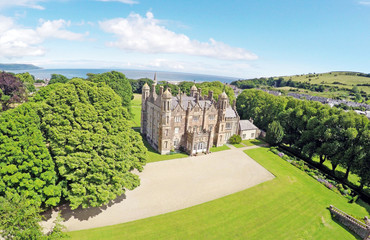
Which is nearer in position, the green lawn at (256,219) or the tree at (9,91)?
the green lawn at (256,219)

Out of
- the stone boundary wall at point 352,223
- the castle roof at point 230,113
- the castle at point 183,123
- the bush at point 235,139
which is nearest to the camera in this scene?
the stone boundary wall at point 352,223

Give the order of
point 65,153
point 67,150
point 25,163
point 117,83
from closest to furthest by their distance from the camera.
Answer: point 25,163 → point 65,153 → point 67,150 → point 117,83

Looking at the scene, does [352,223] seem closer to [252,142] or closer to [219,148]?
[219,148]

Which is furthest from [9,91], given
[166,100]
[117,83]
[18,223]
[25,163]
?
[18,223]

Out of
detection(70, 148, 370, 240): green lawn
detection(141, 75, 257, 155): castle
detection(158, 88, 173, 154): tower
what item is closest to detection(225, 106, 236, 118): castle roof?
detection(141, 75, 257, 155): castle

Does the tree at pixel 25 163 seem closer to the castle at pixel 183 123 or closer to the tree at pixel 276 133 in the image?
the castle at pixel 183 123

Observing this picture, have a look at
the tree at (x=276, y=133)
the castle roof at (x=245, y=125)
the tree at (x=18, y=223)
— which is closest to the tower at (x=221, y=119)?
the castle roof at (x=245, y=125)

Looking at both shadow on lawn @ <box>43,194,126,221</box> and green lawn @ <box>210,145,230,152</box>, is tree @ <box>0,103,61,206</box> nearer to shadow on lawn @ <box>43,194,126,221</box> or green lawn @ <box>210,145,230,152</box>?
shadow on lawn @ <box>43,194,126,221</box>
